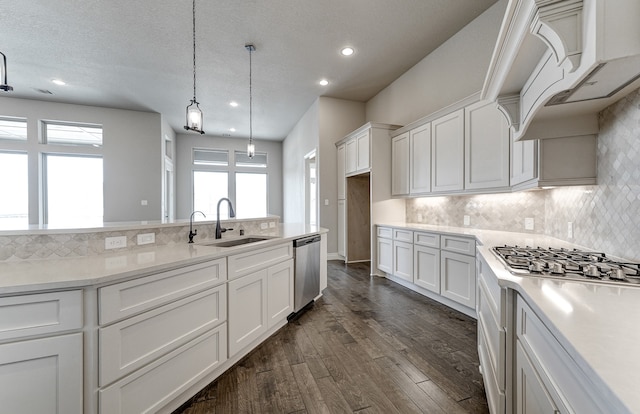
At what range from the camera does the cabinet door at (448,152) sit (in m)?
3.14

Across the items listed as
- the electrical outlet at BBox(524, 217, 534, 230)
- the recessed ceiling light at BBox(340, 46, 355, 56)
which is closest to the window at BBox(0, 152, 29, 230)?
the recessed ceiling light at BBox(340, 46, 355, 56)

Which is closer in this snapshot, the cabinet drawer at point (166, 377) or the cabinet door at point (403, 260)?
the cabinet drawer at point (166, 377)

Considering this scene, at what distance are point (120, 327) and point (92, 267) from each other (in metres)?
0.36

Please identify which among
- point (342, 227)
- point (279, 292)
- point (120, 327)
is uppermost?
point (342, 227)

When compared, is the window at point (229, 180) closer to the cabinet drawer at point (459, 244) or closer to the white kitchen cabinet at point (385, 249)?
the white kitchen cabinet at point (385, 249)

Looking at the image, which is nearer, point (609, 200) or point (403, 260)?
point (609, 200)

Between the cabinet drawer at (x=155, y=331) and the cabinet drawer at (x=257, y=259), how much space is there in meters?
0.18

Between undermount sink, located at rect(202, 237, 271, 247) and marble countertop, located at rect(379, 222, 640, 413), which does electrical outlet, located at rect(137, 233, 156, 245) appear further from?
marble countertop, located at rect(379, 222, 640, 413)

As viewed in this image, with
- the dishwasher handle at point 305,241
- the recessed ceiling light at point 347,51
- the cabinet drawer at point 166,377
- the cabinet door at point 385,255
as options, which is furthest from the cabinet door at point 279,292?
the recessed ceiling light at point 347,51

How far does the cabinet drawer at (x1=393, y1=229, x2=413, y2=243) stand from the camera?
3615 mm

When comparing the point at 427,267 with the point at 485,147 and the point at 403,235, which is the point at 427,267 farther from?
the point at 485,147

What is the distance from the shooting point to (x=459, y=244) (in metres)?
2.86

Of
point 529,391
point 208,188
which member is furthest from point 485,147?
point 208,188

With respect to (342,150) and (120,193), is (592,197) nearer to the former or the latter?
(342,150)
